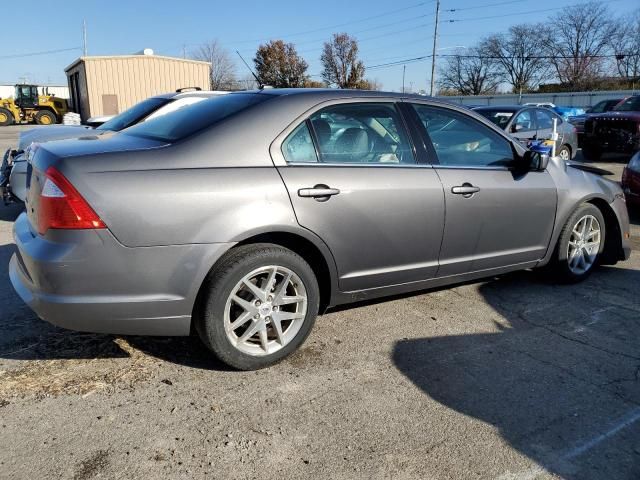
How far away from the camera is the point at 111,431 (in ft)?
8.39

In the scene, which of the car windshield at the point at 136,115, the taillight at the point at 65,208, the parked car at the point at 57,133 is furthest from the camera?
the car windshield at the point at 136,115

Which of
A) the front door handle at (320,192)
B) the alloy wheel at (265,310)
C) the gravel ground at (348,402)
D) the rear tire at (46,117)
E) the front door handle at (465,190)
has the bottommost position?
the gravel ground at (348,402)

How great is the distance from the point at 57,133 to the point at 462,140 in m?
5.24

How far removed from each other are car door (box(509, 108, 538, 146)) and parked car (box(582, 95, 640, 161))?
10.4 feet

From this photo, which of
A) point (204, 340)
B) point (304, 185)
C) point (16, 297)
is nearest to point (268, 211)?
point (304, 185)

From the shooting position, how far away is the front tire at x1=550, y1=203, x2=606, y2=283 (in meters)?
4.58

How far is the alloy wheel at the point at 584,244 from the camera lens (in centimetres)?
471

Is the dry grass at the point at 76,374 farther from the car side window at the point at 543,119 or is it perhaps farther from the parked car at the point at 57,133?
the car side window at the point at 543,119

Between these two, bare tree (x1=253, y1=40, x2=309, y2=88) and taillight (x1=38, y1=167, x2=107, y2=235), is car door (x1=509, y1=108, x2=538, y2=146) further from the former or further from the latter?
bare tree (x1=253, y1=40, x2=309, y2=88)

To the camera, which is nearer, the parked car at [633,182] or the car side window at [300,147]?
the car side window at [300,147]

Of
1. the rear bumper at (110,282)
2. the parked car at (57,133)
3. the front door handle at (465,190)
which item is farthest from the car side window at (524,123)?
the rear bumper at (110,282)

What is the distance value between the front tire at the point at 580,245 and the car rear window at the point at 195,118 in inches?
109

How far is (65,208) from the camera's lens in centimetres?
266

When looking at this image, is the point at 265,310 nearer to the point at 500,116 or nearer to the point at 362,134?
the point at 362,134
